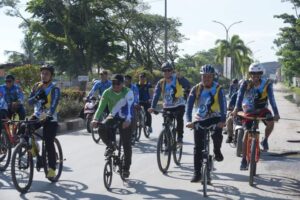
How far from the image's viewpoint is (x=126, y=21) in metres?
57.7

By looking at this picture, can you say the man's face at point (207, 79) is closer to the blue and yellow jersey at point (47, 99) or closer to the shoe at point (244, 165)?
the shoe at point (244, 165)

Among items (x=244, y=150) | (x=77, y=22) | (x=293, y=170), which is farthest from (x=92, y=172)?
(x=77, y=22)

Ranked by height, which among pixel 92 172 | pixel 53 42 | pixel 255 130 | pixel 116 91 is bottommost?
pixel 92 172

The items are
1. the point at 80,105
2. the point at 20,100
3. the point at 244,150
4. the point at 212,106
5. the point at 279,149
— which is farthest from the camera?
the point at 80,105

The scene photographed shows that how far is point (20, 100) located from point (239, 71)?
8225 cm

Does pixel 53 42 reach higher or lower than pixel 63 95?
higher

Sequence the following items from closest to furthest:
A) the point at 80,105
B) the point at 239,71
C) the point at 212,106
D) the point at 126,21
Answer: the point at 212,106, the point at 80,105, the point at 126,21, the point at 239,71

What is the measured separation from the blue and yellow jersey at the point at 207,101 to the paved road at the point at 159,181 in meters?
1.18

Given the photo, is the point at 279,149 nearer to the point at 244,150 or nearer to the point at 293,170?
the point at 293,170

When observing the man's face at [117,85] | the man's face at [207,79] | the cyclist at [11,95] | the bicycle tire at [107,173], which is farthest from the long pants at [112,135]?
the cyclist at [11,95]

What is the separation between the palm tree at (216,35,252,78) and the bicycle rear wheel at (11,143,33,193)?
247 feet

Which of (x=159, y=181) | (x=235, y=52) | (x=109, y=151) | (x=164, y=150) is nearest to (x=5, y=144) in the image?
(x=109, y=151)

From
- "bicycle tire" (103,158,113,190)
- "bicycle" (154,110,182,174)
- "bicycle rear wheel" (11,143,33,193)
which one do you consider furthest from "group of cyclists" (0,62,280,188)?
"bicycle" (154,110,182,174)

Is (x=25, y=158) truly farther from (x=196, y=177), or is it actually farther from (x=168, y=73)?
(x=168, y=73)
